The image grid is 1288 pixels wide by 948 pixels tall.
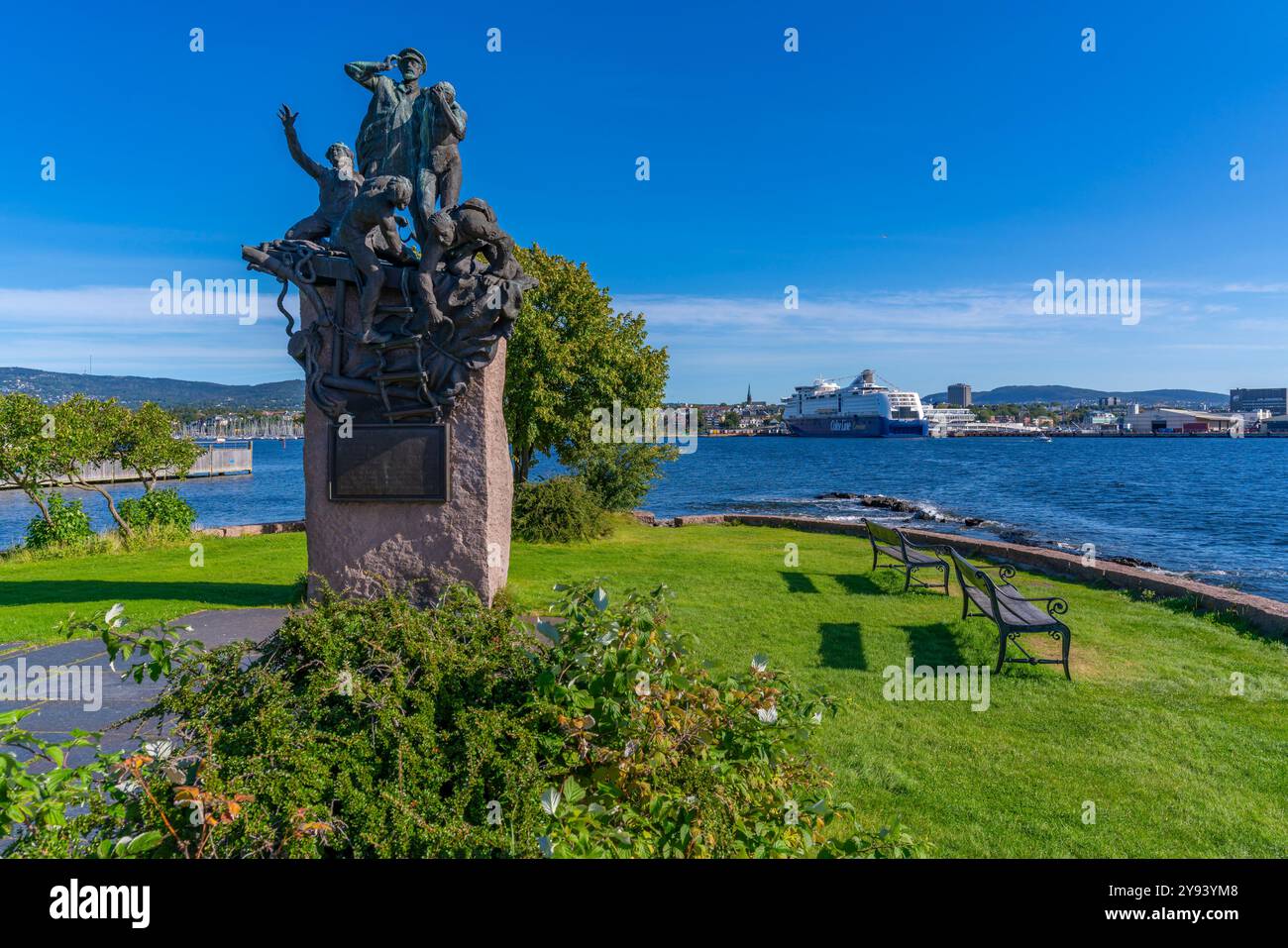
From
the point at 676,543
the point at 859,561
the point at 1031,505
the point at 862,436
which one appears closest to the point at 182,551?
the point at 676,543

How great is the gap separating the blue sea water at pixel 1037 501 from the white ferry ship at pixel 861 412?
57.6 meters

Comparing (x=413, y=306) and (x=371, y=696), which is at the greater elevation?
(x=413, y=306)

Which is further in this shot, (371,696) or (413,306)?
(413,306)

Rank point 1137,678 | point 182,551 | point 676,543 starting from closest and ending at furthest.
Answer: point 1137,678, point 182,551, point 676,543

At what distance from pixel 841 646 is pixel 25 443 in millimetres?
16589

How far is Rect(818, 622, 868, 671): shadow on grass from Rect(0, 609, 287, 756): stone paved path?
5.66 metres

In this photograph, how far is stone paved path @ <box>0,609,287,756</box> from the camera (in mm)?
5051

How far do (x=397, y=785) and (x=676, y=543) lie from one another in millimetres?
13100

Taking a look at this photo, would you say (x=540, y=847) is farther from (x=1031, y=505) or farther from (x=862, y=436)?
(x=862, y=436)

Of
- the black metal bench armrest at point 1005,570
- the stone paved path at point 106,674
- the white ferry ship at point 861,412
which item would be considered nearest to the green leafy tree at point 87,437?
the stone paved path at point 106,674


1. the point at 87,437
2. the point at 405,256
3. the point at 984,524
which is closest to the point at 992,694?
the point at 405,256

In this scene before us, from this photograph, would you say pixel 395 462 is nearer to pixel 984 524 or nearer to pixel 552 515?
pixel 552 515

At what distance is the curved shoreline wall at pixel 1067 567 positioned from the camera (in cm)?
850
